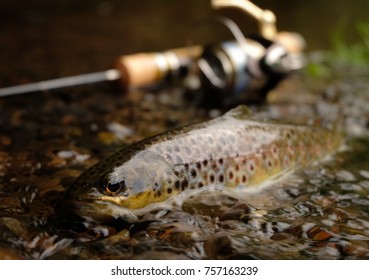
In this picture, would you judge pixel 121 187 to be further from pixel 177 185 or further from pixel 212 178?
pixel 212 178

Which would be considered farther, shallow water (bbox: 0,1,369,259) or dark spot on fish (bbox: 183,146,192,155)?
dark spot on fish (bbox: 183,146,192,155)

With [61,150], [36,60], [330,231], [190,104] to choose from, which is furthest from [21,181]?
[36,60]

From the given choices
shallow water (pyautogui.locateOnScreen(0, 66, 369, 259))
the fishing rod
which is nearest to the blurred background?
the fishing rod

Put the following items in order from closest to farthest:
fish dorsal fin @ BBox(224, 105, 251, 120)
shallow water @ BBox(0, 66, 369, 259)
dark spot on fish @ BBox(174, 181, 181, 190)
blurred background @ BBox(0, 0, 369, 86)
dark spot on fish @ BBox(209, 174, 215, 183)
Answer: shallow water @ BBox(0, 66, 369, 259), dark spot on fish @ BBox(174, 181, 181, 190), dark spot on fish @ BBox(209, 174, 215, 183), fish dorsal fin @ BBox(224, 105, 251, 120), blurred background @ BBox(0, 0, 369, 86)

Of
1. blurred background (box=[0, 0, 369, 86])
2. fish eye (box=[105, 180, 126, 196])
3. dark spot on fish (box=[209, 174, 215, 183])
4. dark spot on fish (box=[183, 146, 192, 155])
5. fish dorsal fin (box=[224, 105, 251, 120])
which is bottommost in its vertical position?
dark spot on fish (box=[209, 174, 215, 183])

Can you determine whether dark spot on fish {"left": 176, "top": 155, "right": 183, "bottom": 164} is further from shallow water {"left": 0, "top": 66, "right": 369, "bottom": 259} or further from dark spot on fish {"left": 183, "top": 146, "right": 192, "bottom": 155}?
shallow water {"left": 0, "top": 66, "right": 369, "bottom": 259}
